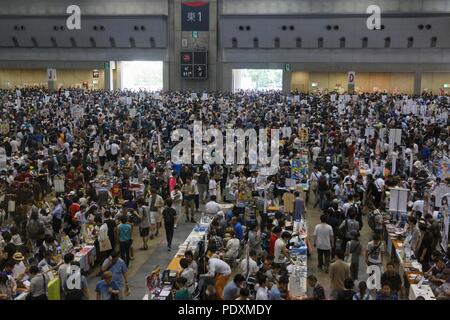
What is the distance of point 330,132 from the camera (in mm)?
20688

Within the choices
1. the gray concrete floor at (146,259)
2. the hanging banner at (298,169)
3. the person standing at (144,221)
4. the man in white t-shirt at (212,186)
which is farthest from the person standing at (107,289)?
the hanging banner at (298,169)

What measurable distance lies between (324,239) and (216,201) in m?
4.96

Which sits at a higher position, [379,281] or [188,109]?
[188,109]

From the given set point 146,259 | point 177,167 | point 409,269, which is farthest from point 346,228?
point 177,167

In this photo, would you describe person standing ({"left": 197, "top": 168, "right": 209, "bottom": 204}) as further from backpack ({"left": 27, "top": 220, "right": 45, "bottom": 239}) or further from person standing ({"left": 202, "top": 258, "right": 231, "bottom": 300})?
person standing ({"left": 202, "top": 258, "right": 231, "bottom": 300})

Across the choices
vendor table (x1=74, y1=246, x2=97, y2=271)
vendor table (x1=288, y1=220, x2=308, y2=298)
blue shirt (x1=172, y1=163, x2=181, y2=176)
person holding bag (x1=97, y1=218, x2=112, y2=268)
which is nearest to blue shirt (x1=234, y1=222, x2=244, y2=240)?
vendor table (x1=288, y1=220, x2=308, y2=298)

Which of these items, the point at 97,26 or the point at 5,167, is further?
the point at 97,26

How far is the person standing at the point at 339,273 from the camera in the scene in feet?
26.0

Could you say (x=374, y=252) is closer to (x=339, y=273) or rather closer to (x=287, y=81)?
(x=339, y=273)

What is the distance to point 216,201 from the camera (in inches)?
574

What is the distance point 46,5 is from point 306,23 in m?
20.2

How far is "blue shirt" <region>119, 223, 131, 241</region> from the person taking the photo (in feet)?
33.1
